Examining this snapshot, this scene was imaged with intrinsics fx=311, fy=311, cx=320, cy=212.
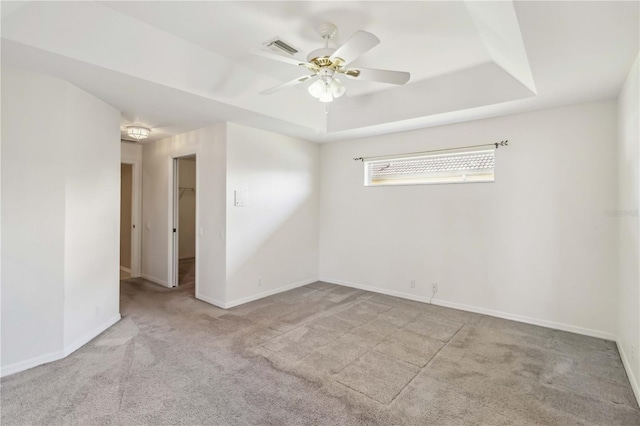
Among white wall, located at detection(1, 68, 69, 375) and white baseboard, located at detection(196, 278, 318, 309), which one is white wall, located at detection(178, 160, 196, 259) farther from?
white wall, located at detection(1, 68, 69, 375)

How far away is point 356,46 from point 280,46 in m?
0.76

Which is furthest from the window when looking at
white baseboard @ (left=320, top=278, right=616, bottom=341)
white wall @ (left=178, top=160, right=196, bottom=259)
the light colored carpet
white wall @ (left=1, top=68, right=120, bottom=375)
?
white wall @ (left=178, top=160, right=196, bottom=259)

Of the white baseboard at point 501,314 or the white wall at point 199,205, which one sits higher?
the white wall at point 199,205

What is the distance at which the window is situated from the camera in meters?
4.06

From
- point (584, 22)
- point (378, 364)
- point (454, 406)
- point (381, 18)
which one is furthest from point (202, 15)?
point (454, 406)

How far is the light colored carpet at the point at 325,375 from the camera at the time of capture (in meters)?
2.06

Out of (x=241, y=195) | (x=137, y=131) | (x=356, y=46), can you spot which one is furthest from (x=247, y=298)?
(x=356, y=46)

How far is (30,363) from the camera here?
2604mm

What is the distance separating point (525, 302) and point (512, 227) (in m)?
0.90

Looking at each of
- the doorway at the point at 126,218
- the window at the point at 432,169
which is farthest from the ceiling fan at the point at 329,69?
the doorway at the point at 126,218

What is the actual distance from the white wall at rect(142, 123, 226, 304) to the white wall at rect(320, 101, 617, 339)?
223cm

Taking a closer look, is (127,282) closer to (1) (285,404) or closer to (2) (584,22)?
(1) (285,404)

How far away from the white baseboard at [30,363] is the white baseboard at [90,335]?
72 mm

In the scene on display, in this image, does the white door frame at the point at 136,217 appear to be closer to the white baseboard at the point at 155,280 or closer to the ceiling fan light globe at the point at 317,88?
the white baseboard at the point at 155,280
